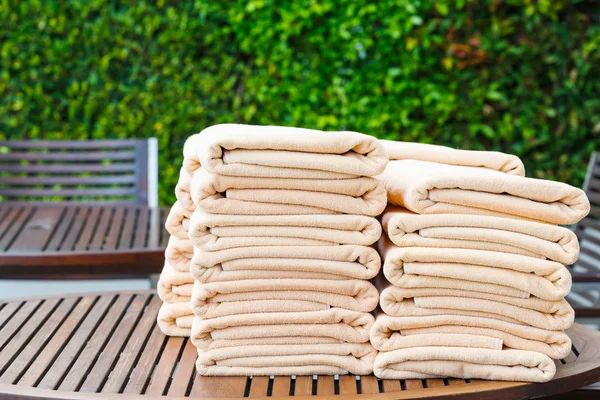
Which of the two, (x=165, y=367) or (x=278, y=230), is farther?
(x=165, y=367)

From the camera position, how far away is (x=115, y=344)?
5.17 feet

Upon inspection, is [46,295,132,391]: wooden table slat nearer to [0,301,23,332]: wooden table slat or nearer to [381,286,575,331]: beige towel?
[0,301,23,332]: wooden table slat

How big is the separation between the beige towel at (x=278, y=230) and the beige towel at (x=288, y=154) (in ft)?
0.25

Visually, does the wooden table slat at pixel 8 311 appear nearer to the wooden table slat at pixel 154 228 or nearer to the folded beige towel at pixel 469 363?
the wooden table slat at pixel 154 228

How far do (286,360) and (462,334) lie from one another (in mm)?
316

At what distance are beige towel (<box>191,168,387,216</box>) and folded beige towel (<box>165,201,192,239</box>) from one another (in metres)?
0.23

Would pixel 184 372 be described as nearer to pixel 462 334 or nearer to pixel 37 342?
pixel 37 342

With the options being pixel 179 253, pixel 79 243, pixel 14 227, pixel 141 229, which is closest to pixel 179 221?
pixel 179 253

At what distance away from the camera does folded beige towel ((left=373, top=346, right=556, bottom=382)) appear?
1.36 metres

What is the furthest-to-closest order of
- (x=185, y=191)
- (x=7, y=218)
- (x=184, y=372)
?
(x=7, y=218)
(x=185, y=191)
(x=184, y=372)

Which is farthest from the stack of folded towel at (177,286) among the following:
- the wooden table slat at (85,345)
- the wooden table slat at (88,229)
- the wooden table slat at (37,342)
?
the wooden table slat at (88,229)

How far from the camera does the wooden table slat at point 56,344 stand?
139cm

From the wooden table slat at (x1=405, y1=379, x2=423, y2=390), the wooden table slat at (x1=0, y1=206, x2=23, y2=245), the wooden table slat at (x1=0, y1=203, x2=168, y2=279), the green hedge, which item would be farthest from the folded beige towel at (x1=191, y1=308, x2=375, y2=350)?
the green hedge

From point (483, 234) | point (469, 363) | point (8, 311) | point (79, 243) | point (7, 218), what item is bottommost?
point (7, 218)
